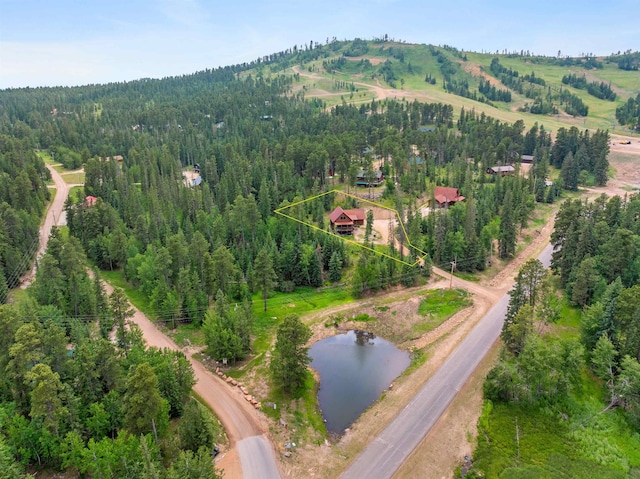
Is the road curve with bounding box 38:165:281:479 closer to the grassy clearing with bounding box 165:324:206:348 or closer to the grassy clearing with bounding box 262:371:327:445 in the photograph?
the grassy clearing with bounding box 165:324:206:348

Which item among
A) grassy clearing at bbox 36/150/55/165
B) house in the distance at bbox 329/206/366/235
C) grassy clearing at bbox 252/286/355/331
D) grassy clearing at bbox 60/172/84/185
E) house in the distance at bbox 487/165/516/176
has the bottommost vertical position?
grassy clearing at bbox 252/286/355/331

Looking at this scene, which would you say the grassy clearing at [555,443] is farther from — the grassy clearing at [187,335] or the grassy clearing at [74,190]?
the grassy clearing at [74,190]

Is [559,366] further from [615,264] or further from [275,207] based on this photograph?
[275,207]

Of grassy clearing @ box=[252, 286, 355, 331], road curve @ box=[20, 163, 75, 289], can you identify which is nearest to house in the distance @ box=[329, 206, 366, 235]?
grassy clearing @ box=[252, 286, 355, 331]

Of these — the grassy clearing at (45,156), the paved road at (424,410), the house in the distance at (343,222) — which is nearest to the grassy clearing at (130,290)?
the paved road at (424,410)

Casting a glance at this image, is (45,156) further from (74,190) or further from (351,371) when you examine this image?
(351,371)

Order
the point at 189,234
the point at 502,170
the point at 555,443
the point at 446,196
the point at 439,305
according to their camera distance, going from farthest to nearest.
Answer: the point at 502,170 < the point at 446,196 < the point at 189,234 < the point at 439,305 < the point at 555,443

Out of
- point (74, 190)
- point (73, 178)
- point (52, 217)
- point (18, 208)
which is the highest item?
point (18, 208)

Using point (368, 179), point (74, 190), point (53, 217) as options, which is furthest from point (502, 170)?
point (74, 190)
